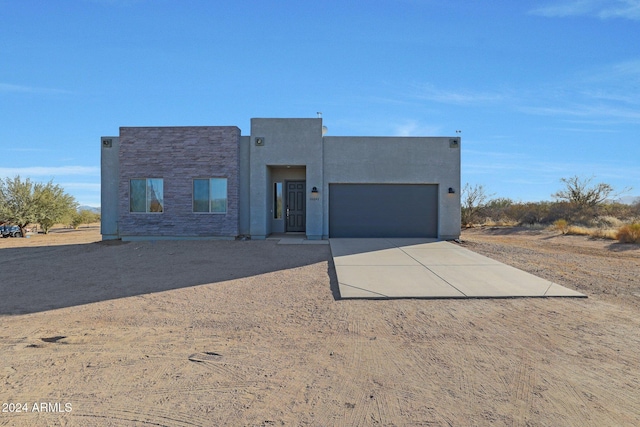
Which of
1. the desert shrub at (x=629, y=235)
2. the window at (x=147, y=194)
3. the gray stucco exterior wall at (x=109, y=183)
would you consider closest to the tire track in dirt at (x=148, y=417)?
the window at (x=147, y=194)

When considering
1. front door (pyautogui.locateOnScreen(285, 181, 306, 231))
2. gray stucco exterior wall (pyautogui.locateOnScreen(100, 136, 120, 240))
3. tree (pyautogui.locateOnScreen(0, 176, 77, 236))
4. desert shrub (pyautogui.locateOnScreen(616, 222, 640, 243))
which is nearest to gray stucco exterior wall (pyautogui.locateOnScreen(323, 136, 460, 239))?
front door (pyautogui.locateOnScreen(285, 181, 306, 231))

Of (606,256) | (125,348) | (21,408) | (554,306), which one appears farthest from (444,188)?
(21,408)

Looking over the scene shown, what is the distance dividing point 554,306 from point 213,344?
207 inches

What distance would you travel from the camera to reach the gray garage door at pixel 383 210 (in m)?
14.8

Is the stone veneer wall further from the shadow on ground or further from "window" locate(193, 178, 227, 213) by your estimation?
the shadow on ground

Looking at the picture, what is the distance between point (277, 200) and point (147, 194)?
522 centimetres

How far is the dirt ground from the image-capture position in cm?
297

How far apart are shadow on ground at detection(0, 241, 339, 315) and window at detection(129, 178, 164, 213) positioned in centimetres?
147

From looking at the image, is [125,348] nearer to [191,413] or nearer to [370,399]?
[191,413]

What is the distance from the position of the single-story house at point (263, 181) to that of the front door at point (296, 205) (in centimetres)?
183

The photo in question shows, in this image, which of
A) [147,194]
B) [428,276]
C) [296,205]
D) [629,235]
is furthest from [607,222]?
[147,194]

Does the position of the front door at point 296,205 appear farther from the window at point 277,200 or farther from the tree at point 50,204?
the tree at point 50,204

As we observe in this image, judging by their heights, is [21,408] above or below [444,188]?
below

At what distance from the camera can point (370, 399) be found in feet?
10.3
